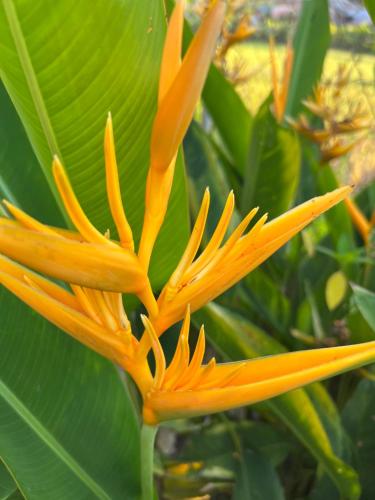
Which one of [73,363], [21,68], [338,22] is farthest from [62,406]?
[338,22]

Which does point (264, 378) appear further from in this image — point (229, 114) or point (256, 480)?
point (229, 114)

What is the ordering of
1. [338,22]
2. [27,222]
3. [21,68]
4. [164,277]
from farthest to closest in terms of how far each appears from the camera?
[338,22] < [164,277] < [21,68] < [27,222]

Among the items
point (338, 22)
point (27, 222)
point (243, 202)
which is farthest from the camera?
point (338, 22)

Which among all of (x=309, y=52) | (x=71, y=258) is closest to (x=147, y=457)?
(x=71, y=258)

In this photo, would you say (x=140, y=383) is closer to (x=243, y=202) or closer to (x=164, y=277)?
(x=164, y=277)

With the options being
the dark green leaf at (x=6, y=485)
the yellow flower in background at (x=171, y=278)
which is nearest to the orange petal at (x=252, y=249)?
the yellow flower in background at (x=171, y=278)

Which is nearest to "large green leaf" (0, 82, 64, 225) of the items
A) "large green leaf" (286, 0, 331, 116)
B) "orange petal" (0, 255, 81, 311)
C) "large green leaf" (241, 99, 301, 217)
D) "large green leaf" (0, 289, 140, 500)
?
"large green leaf" (0, 289, 140, 500)
